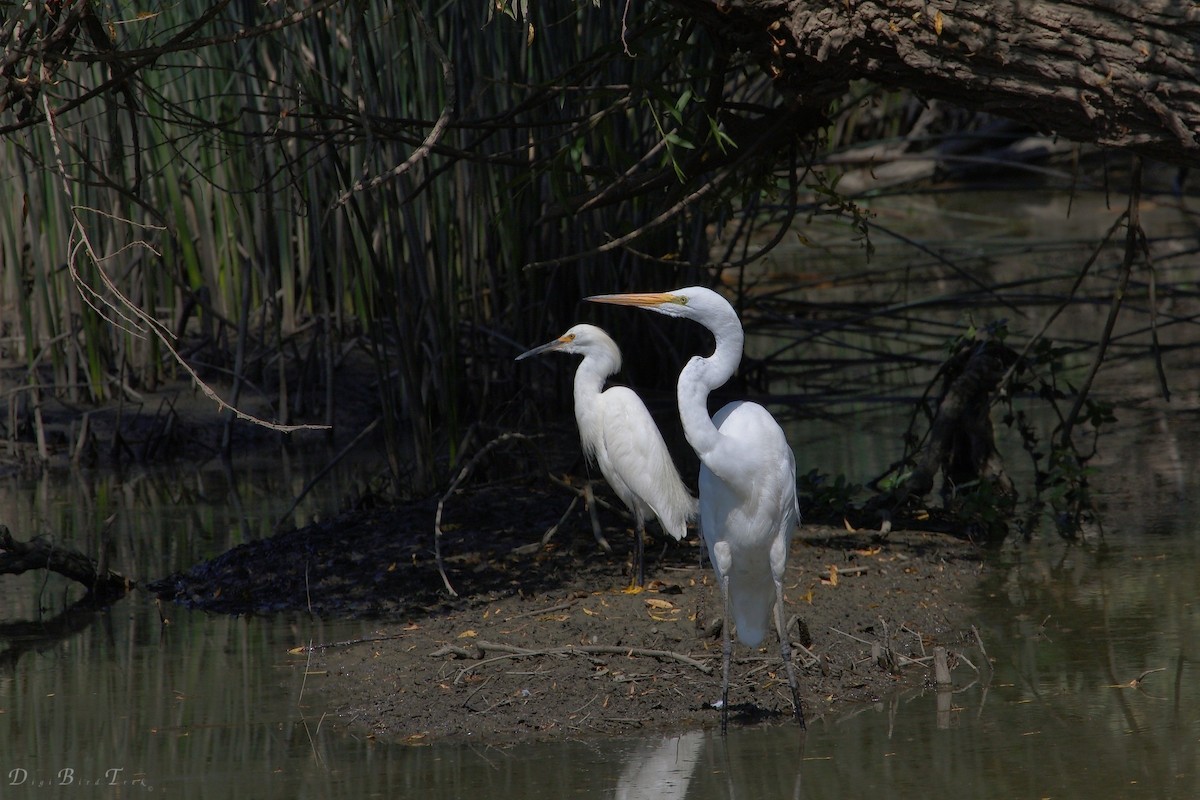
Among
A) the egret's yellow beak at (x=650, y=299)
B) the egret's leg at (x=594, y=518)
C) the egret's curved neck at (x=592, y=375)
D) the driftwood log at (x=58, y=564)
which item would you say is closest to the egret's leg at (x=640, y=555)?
the egret's leg at (x=594, y=518)

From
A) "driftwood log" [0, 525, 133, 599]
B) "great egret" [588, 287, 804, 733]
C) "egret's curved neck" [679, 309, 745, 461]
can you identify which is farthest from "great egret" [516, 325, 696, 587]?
"driftwood log" [0, 525, 133, 599]

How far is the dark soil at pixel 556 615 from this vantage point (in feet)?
13.3

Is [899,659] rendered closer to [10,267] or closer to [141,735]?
[141,735]

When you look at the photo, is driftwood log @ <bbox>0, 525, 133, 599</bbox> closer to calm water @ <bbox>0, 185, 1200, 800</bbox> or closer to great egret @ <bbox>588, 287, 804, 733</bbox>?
calm water @ <bbox>0, 185, 1200, 800</bbox>

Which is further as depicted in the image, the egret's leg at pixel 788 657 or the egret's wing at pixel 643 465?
the egret's wing at pixel 643 465

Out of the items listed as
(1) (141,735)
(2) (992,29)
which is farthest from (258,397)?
(2) (992,29)

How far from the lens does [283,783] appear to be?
3.55 metres

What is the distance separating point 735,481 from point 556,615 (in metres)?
1.09

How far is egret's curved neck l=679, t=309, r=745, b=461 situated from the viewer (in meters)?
3.89

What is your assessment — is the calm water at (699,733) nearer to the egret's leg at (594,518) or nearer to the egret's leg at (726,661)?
the egret's leg at (726,661)

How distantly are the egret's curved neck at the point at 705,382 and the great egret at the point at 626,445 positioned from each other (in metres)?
1.51

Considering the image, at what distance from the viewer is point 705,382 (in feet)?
13.0

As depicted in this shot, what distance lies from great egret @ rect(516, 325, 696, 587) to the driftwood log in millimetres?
2101

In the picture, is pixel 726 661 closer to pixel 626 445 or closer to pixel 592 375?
pixel 626 445
